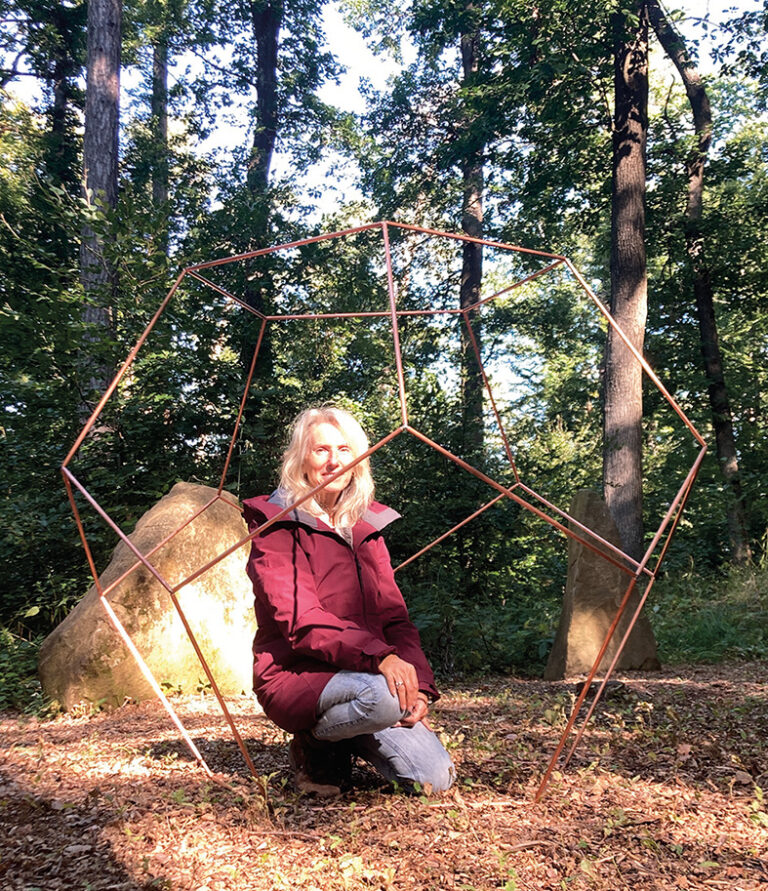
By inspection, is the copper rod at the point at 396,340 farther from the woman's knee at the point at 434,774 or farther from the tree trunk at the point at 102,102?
the tree trunk at the point at 102,102

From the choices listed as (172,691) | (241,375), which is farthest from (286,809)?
(241,375)

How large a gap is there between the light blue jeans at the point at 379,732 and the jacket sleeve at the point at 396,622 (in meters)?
0.22

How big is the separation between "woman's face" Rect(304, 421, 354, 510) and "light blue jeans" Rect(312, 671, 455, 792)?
2.58 ft

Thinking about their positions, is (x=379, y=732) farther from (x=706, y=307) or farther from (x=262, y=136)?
(x=262, y=136)

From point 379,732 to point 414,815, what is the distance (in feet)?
1.13

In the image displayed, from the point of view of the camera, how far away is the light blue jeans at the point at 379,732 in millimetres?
2697

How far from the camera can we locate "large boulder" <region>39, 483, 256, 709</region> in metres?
4.85

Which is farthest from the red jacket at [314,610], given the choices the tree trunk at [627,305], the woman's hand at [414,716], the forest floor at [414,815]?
the tree trunk at [627,305]

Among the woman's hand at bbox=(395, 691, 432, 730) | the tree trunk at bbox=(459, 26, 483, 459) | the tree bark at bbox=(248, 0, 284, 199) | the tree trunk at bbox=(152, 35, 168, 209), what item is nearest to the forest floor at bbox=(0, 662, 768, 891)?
the woman's hand at bbox=(395, 691, 432, 730)

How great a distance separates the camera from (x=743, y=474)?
1267cm

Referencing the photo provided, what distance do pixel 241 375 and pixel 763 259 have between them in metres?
8.75

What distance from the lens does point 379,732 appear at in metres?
2.88

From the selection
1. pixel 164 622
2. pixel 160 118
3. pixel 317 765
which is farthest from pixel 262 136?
pixel 317 765

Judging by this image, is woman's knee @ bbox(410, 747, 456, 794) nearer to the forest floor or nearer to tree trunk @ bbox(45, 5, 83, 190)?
the forest floor
